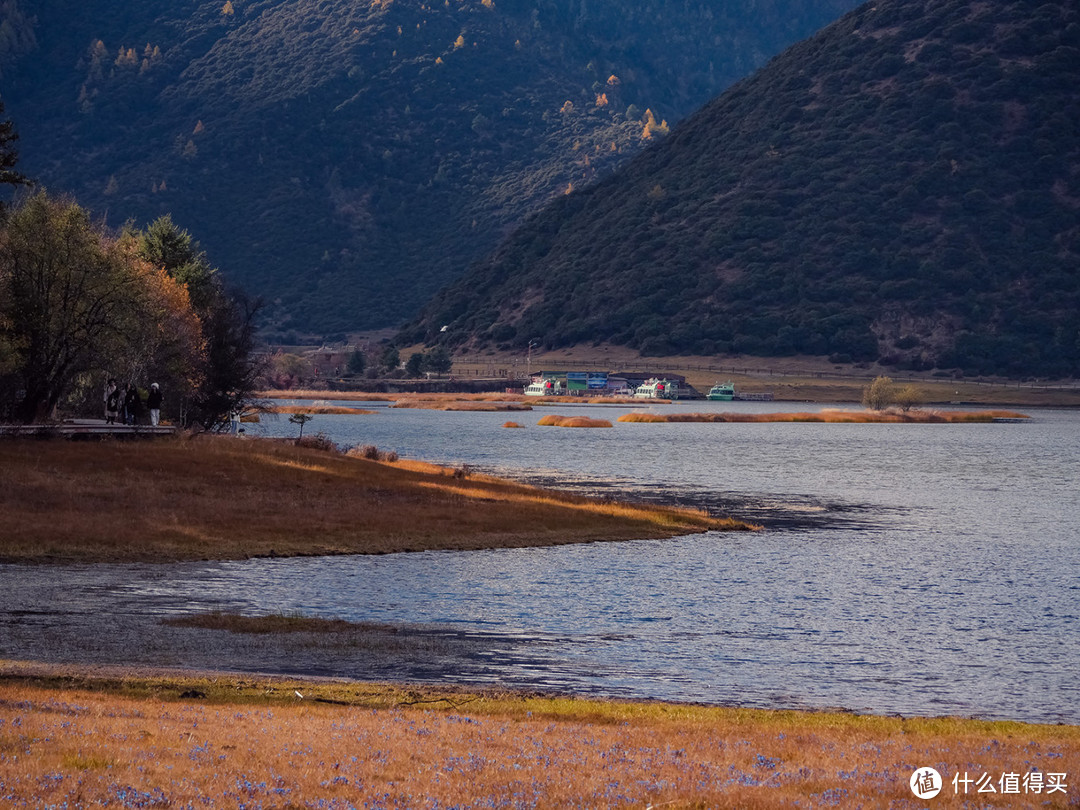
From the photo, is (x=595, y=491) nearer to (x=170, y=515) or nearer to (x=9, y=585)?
(x=170, y=515)

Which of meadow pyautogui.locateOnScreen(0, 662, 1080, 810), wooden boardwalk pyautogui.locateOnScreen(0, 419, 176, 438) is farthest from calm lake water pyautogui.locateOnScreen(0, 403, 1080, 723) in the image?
wooden boardwalk pyautogui.locateOnScreen(0, 419, 176, 438)

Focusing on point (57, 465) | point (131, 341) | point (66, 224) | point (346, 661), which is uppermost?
point (66, 224)

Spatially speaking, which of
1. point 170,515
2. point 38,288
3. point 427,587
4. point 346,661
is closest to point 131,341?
point 38,288

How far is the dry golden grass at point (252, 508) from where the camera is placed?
45844mm

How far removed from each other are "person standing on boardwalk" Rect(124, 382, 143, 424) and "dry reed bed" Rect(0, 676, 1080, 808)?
47634mm

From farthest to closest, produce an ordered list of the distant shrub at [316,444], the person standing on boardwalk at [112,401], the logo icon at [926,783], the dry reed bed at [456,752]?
the distant shrub at [316,444] → the person standing on boardwalk at [112,401] → the logo icon at [926,783] → the dry reed bed at [456,752]

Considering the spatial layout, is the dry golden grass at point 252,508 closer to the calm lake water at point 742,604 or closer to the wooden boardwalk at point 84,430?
the wooden boardwalk at point 84,430

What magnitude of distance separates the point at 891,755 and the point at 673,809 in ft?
16.6

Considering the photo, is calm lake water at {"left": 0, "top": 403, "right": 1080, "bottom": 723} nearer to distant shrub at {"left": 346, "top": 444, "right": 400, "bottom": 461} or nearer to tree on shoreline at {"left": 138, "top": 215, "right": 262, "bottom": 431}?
distant shrub at {"left": 346, "top": 444, "right": 400, "bottom": 461}

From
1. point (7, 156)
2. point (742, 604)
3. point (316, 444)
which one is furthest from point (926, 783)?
point (316, 444)

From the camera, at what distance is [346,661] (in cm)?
2948

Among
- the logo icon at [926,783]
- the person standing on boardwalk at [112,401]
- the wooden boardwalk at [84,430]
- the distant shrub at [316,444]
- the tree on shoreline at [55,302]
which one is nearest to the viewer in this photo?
the logo icon at [926,783]

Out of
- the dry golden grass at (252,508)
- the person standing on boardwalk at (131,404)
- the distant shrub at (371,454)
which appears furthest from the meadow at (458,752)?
the distant shrub at (371,454)

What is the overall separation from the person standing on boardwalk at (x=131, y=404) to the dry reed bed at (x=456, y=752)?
4763 cm
